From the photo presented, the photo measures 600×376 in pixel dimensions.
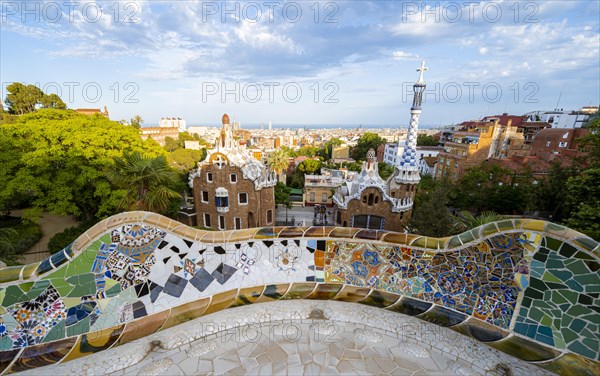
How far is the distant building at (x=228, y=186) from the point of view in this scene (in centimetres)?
1670

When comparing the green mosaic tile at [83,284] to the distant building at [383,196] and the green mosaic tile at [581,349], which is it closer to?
the green mosaic tile at [581,349]

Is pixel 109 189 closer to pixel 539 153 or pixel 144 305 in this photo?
pixel 144 305

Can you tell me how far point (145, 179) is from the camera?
9.88m

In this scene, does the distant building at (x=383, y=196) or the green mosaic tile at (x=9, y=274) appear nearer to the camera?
the green mosaic tile at (x=9, y=274)

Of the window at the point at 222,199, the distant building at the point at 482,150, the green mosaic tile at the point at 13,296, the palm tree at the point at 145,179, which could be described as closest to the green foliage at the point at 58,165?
the palm tree at the point at 145,179

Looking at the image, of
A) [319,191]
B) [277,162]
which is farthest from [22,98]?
[319,191]

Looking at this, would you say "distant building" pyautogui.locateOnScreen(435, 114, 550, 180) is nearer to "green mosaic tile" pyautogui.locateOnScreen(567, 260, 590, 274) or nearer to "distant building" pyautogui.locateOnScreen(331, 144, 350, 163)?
"distant building" pyautogui.locateOnScreen(331, 144, 350, 163)

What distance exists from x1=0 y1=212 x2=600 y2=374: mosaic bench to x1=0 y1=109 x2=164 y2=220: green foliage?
29.6 feet

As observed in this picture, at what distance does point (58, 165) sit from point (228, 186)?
26.7ft

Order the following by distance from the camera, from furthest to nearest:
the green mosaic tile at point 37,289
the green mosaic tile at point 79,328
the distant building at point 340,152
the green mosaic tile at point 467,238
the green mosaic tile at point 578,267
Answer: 1. the distant building at point 340,152
2. the green mosaic tile at point 467,238
3. the green mosaic tile at point 79,328
4. the green mosaic tile at point 37,289
5. the green mosaic tile at point 578,267

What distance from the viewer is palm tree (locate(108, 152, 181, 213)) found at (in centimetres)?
973

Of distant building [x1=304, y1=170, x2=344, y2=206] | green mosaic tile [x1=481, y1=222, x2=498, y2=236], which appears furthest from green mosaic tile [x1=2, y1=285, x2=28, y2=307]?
distant building [x1=304, y1=170, x2=344, y2=206]

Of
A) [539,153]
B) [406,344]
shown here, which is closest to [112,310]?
[406,344]

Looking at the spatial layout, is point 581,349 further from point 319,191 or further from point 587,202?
point 319,191
